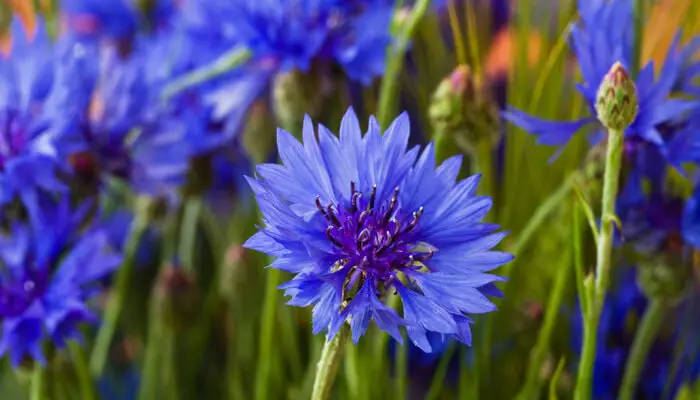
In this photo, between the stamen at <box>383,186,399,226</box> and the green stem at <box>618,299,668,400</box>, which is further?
the green stem at <box>618,299,668,400</box>

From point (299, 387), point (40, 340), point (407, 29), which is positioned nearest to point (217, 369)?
point (299, 387)

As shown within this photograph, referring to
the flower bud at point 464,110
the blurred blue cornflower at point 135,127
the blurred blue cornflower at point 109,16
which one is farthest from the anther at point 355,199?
the blurred blue cornflower at point 109,16

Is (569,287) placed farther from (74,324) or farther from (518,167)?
(74,324)

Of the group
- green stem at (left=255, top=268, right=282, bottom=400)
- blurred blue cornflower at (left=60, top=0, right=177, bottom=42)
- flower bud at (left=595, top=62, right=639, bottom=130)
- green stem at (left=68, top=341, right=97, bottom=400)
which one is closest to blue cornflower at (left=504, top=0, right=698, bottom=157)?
flower bud at (left=595, top=62, right=639, bottom=130)

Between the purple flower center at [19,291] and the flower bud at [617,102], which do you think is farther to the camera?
the purple flower center at [19,291]

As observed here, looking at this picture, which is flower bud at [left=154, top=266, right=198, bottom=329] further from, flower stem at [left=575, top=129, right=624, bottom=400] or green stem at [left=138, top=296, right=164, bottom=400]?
flower stem at [left=575, top=129, right=624, bottom=400]

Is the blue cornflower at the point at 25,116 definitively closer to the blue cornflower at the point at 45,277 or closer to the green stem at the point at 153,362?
the blue cornflower at the point at 45,277
